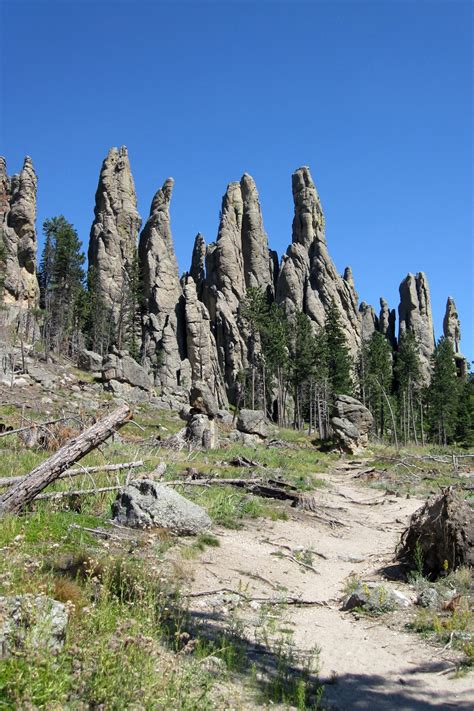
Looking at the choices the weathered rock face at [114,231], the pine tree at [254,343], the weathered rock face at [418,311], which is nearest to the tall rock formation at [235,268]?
the pine tree at [254,343]

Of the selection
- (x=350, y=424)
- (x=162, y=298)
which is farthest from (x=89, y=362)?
(x=162, y=298)

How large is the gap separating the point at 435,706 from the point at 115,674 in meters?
2.59

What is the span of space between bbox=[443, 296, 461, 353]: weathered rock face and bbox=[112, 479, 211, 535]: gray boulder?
378 feet

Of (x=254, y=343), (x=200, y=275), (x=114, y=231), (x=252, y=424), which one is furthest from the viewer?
(x=200, y=275)

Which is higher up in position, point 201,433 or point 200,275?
point 200,275

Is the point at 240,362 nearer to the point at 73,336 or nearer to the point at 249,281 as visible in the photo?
the point at 249,281

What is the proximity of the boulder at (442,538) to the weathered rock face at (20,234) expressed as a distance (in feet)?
210

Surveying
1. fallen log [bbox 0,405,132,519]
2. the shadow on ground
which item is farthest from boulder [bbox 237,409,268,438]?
the shadow on ground

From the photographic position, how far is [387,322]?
116m

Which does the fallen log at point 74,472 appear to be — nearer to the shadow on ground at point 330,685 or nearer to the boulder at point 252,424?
the shadow on ground at point 330,685

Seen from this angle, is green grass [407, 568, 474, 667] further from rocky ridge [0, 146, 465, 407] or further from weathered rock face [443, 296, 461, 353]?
weathered rock face [443, 296, 461, 353]

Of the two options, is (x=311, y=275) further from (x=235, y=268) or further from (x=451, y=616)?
(x=451, y=616)

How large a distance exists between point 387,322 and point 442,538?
112 m

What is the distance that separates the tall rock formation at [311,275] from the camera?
318 feet
